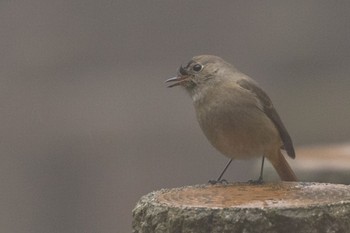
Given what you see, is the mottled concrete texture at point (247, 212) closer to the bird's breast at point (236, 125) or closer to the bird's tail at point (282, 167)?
the bird's breast at point (236, 125)

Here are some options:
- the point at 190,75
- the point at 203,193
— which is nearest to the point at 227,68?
the point at 190,75

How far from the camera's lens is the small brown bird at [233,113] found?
5.87 m

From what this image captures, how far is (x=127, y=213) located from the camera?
31.5 feet

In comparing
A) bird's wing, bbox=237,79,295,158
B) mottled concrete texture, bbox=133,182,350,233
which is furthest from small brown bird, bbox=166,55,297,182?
mottled concrete texture, bbox=133,182,350,233

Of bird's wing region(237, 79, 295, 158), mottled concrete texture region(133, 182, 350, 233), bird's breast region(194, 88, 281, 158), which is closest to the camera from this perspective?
mottled concrete texture region(133, 182, 350, 233)

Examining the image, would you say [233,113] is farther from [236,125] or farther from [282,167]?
[282,167]

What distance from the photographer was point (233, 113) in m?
5.88

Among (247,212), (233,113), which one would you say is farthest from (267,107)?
(247,212)

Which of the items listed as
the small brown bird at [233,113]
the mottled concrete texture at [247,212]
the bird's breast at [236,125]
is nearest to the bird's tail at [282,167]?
the small brown bird at [233,113]

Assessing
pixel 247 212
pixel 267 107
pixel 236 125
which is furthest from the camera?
pixel 267 107

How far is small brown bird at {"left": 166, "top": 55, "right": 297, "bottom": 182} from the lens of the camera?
587cm

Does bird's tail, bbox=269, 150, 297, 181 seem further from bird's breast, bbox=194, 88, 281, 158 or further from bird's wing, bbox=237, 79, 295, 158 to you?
bird's breast, bbox=194, 88, 281, 158

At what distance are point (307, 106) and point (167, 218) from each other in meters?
6.47

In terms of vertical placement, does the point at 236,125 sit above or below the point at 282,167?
above
